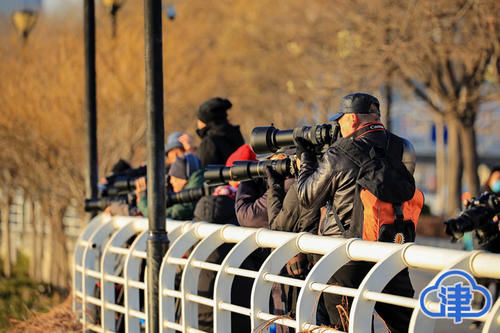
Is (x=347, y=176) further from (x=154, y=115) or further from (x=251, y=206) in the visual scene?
(x=154, y=115)

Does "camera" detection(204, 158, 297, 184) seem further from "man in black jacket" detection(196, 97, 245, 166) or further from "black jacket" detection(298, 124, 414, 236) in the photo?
"man in black jacket" detection(196, 97, 245, 166)

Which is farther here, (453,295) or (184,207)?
(184,207)

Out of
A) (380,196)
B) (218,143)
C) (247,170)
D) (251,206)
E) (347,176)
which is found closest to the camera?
(380,196)

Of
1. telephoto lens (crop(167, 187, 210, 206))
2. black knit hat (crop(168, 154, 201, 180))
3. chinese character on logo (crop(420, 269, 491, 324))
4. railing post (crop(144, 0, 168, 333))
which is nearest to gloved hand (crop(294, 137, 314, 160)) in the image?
railing post (crop(144, 0, 168, 333))

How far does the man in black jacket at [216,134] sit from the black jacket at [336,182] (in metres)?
3.12

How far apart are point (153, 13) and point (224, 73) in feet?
85.5

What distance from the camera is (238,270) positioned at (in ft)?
18.5

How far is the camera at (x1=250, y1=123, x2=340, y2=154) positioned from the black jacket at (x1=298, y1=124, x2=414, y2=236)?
143 mm

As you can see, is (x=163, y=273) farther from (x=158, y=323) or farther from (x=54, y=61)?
(x=54, y=61)

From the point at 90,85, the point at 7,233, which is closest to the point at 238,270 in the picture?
the point at 90,85

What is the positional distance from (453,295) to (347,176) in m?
1.54

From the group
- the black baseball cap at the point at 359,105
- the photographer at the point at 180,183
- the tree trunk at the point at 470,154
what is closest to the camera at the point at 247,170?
the black baseball cap at the point at 359,105

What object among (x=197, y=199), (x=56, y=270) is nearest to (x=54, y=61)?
(x=56, y=270)

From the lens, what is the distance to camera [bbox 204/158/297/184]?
240 inches
